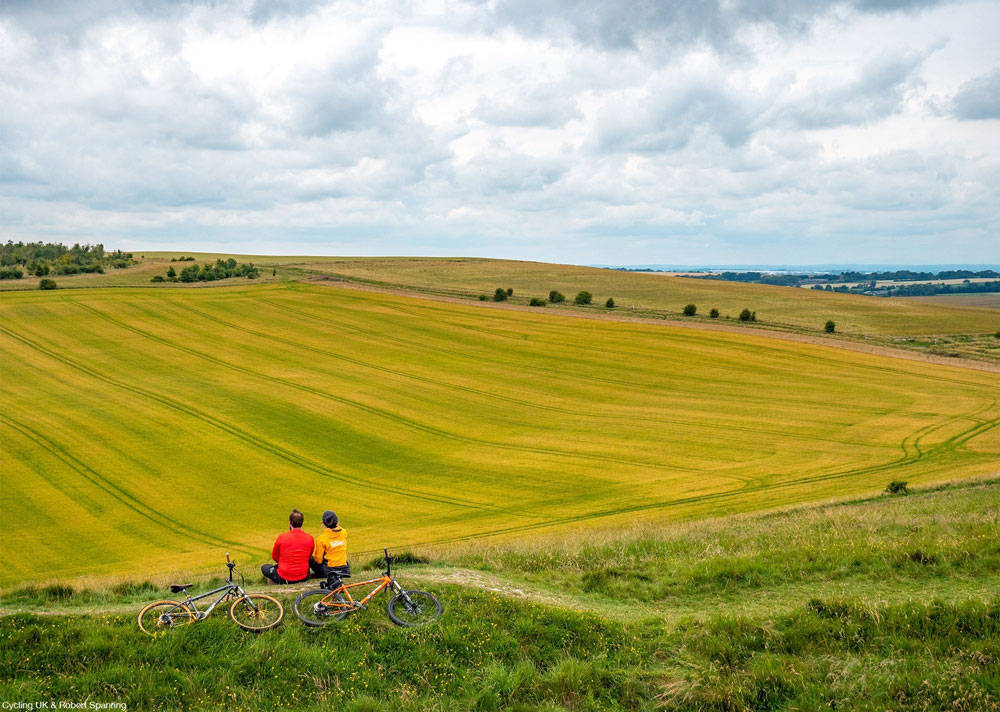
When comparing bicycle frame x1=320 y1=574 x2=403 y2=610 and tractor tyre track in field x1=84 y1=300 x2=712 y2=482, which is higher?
bicycle frame x1=320 y1=574 x2=403 y2=610

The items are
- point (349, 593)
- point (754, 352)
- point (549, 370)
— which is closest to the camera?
point (349, 593)

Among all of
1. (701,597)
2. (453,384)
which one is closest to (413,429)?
(453,384)

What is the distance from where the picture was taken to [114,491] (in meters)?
27.4

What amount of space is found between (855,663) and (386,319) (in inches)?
2458

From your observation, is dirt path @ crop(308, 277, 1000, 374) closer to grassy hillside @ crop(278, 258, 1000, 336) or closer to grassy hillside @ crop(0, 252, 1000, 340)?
grassy hillside @ crop(0, 252, 1000, 340)

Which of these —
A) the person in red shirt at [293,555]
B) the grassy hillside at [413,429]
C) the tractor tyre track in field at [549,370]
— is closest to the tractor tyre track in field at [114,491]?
the grassy hillside at [413,429]

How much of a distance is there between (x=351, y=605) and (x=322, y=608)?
0.44 metres

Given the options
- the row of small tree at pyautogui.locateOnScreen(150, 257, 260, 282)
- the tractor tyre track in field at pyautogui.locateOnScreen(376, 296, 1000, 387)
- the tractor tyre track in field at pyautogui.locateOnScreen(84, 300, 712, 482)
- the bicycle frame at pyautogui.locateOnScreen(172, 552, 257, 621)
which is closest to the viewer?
the bicycle frame at pyautogui.locateOnScreen(172, 552, 257, 621)

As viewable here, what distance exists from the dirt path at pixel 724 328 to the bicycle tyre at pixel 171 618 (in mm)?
58067

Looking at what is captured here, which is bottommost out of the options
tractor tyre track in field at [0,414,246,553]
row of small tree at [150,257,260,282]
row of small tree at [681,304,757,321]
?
tractor tyre track in field at [0,414,246,553]

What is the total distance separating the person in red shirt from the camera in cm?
1166

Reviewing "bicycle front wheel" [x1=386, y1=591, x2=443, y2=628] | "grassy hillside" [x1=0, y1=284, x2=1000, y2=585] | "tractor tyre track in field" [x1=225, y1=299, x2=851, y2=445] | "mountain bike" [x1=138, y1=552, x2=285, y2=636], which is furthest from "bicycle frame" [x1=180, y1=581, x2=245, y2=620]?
"tractor tyre track in field" [x1=225, y1=299, x2=851, y2=445]

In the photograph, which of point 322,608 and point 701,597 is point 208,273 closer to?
point 322,608

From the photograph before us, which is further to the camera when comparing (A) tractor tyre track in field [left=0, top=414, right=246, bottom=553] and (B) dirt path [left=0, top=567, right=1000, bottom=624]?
(A) tractor tyre track in field [left=0, top=414, right=246, bottom=553]
